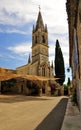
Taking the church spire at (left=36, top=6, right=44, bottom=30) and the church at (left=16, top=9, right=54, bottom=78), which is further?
the church spire at (left=36, top=6, right=44, bottom=30)

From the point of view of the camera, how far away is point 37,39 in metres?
69.1

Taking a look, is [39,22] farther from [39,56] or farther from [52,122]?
[52,122]

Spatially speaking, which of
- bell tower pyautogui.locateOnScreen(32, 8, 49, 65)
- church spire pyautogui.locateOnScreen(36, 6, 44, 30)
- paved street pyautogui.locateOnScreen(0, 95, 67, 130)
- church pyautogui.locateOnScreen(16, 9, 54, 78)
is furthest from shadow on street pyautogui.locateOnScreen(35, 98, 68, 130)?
church spire pyautogui.locateOnScreen(36, 6, 44, 30)

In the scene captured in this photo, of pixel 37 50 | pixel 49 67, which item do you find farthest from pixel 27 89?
pixel 37 50

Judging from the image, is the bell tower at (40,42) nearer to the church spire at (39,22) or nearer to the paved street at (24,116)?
the church spire at (39,22)

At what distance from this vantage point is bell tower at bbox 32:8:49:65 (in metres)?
66.2

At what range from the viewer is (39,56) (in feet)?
214

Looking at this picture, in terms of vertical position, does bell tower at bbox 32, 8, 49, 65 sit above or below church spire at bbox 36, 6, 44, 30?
below

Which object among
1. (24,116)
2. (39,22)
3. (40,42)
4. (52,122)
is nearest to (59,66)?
(40,42)

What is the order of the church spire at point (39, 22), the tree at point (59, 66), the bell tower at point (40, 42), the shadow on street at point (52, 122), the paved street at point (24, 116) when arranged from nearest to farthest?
A: the shadow on street at point (52, 122) < the paved street at point (24, 116) < the tree at point (59, 66) < the bell tower at point (40, 42) < the church spire at point (39, 22)

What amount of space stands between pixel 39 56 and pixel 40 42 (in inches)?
212

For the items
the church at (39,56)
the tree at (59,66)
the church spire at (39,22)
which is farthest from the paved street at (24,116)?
the church spire at (39,22)

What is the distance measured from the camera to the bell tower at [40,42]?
66175mm

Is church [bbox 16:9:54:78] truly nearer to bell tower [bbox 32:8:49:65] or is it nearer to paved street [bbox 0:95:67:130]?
bell tower [bbox 32:8:49:65]
